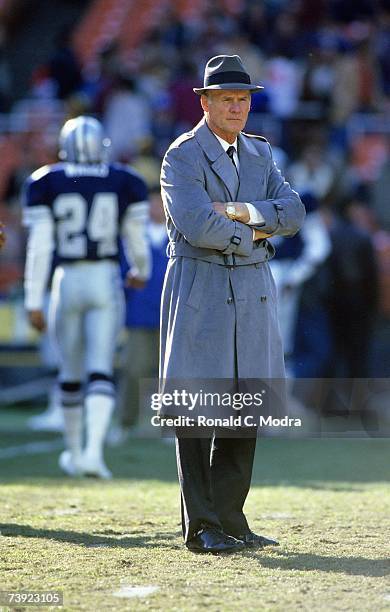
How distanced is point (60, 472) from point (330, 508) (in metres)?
3.26

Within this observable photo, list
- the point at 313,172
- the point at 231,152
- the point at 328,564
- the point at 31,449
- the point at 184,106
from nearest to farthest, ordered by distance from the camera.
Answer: the point at 328,564 → the point at 231,152 → the point at 31,449 → the point at 313,172 → the point at 184,106

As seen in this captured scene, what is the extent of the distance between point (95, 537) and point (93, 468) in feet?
10.9

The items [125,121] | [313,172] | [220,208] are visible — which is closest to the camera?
[220,208]

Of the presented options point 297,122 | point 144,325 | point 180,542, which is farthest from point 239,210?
point 297,122

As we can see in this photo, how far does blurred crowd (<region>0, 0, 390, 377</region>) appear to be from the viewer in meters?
14.1

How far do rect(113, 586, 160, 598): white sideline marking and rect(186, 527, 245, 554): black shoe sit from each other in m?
0.80

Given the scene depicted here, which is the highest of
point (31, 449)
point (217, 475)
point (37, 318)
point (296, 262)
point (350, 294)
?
point (296, 262)

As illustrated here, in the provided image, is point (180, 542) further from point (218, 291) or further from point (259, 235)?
point (259, 235)

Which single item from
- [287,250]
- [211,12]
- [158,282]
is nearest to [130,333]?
[158,282]

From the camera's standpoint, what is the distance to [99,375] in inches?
403

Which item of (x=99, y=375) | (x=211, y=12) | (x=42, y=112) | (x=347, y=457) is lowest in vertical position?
(x=347, y=457)

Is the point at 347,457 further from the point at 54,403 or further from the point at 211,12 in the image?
the point at 211,12

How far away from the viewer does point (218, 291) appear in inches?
249

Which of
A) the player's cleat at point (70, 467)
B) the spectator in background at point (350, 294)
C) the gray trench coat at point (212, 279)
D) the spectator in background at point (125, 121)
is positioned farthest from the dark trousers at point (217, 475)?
the spectator in background at point (125, 121)
